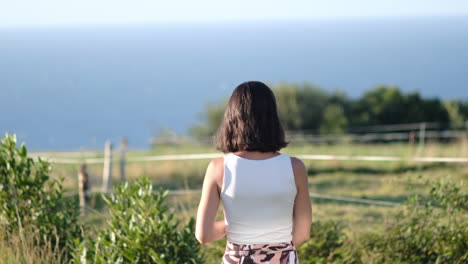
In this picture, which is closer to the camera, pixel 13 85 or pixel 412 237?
pixel 412 237

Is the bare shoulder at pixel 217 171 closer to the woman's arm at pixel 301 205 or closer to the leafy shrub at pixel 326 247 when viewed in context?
the woman's arm at pixel 301 205

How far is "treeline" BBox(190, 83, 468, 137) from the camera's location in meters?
35.6

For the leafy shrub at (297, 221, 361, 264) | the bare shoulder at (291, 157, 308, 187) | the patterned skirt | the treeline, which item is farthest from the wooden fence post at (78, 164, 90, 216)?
the treeline

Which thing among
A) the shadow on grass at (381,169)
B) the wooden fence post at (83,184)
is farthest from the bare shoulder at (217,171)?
the shadow on grass at (381,169)

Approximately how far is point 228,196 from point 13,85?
200m

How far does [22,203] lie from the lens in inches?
179

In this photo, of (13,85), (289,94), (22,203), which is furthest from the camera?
(13,85)

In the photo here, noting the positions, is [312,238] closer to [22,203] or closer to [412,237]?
[412,237]

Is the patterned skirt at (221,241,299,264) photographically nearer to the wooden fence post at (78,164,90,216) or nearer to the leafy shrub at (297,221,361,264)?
the leafy shrub at (297,221,361,264)

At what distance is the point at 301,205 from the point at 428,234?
288cm

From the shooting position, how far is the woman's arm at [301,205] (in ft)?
7.29

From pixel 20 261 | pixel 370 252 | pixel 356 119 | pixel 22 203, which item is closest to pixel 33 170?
pixel 22 203

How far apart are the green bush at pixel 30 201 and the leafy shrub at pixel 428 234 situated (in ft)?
8.16

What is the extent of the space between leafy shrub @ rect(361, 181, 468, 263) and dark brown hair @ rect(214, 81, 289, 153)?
A: 9.06 ft
